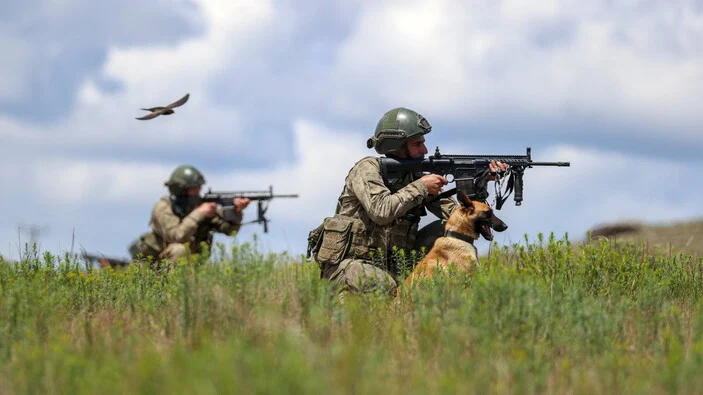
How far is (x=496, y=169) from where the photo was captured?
8656mm

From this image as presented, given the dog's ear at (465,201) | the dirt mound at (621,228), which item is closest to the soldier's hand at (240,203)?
the dog's ear at (465,201)

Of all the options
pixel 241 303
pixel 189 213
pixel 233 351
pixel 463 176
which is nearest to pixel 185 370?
pixel 233 351

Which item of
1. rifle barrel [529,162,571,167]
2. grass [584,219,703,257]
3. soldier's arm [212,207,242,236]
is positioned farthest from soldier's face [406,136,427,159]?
grass [584,219,703,257]

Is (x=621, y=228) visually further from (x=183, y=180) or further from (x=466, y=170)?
(x=466, y=170)

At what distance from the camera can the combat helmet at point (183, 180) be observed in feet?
46.8

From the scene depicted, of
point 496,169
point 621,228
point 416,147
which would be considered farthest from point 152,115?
point 621,228

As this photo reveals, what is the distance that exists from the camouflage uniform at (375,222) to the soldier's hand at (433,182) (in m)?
0.10

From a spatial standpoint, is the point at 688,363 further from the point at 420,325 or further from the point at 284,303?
the point at 284,303

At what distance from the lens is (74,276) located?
795cm

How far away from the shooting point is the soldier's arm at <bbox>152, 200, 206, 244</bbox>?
13625mm

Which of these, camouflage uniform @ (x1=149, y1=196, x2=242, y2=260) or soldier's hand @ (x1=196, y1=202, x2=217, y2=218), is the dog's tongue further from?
soldier's hand @ (x1=196, y1=202, x2=217, y2=218)

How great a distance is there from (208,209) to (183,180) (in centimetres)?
79

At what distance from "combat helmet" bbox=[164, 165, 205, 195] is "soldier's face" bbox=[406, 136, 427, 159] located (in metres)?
6.79

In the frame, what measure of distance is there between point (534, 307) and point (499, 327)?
0.32 metres
